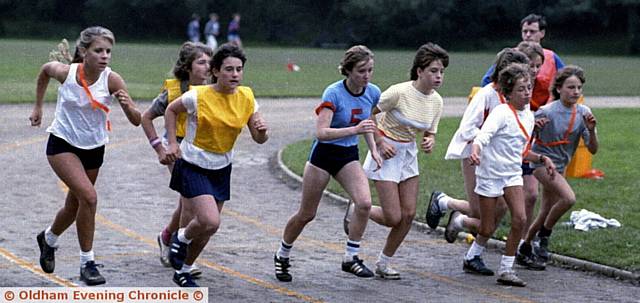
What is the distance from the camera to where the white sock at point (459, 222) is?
33.2 ft

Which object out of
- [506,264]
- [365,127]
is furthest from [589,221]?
[365,127]

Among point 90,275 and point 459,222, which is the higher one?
point 459,222

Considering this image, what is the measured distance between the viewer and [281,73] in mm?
39188

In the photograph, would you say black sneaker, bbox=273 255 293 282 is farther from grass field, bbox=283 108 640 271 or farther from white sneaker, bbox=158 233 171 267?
grass field, bbox=283 108 640 271

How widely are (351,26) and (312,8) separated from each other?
4.29m

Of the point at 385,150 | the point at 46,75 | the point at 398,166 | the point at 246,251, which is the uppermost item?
the point at 46,75

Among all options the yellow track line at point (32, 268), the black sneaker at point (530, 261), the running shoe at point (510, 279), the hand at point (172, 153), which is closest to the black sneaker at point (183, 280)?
the yellow track line at point (32, 268)

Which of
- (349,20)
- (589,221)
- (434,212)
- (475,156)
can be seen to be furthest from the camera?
(349,20)

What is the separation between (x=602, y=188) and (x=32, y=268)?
8.10m

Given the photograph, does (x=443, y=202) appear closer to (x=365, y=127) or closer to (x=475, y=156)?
(x=475, y=156)

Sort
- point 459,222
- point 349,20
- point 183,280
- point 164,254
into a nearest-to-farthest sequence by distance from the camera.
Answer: point 183,280 < point 164,254 < point 459,222 < point 349,20

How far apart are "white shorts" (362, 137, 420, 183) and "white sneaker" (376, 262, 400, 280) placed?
2.31 feet

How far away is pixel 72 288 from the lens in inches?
335

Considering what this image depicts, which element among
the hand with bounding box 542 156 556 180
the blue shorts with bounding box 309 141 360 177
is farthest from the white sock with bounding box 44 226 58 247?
the hand with bounding box 542 156 556 180
